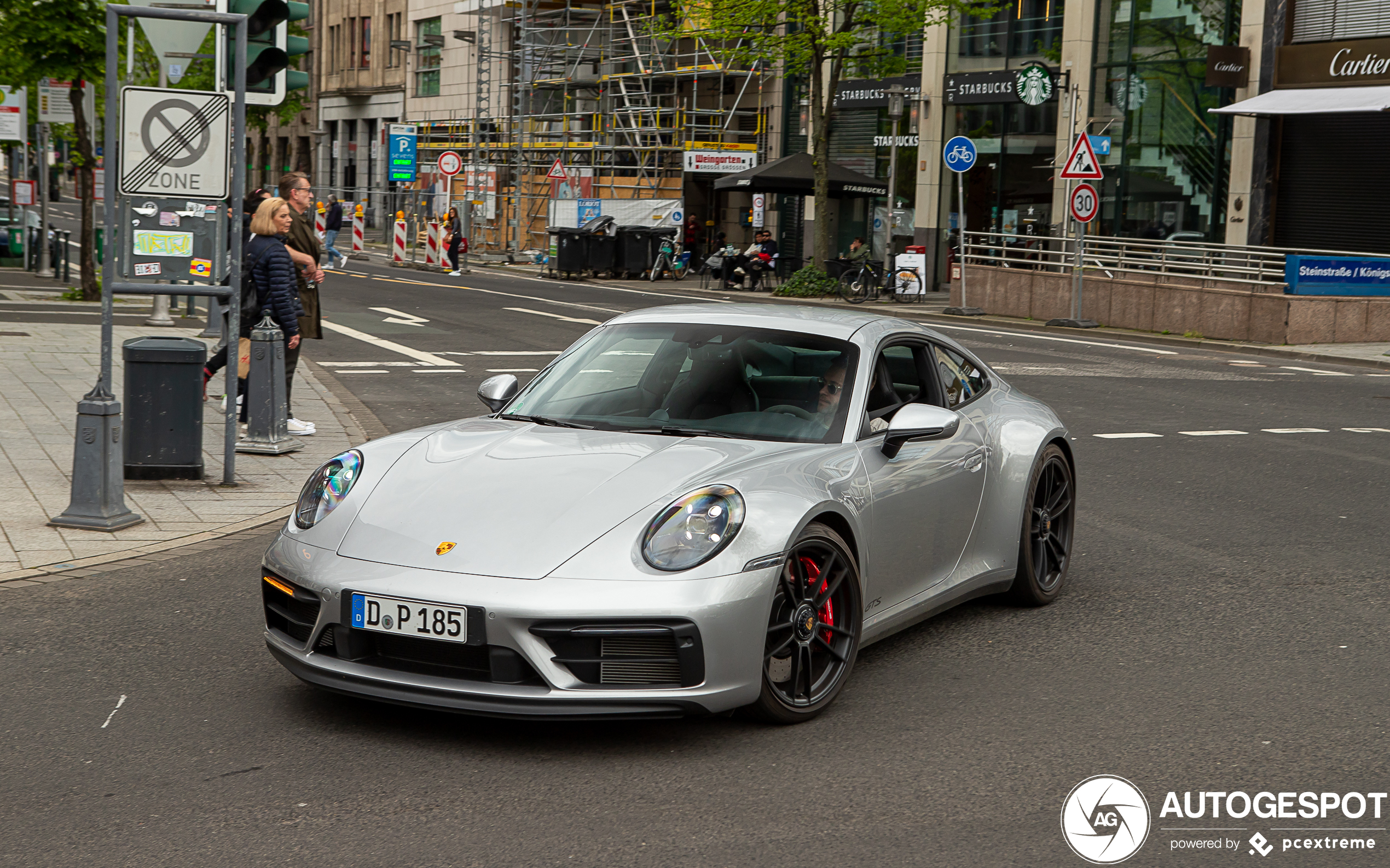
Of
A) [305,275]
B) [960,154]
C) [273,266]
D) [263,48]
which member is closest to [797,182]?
[960,154]

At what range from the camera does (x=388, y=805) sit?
13.3ft

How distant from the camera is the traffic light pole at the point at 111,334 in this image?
762 cm

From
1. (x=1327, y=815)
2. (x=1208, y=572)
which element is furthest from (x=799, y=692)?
(x=1208, y=572)

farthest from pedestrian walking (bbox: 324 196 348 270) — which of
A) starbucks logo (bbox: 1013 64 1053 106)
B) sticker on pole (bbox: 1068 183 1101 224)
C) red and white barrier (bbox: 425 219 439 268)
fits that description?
sticker on pole (bbox: 1068 183 1101 224)

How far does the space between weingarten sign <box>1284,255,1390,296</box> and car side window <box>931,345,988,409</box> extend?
18194mm

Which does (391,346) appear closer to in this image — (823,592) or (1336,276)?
(1336,276)

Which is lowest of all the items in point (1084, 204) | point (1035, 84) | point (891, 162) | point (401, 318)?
point (401, 318)

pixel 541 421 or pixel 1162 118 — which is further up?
pixel 1162 118

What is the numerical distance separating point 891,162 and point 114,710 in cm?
3025

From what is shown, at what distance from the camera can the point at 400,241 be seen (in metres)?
42.9

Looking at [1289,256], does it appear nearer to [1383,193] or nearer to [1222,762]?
[1383,193]

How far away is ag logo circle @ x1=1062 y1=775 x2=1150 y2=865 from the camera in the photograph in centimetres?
391

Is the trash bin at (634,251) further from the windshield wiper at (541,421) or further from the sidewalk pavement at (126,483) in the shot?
the windshield wiper at (541,421)

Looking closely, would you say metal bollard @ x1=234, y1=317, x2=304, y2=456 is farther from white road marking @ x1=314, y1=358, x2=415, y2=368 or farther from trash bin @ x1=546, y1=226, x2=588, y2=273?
trash bin @ x1=546, y1=226, x2=588, y2=273
